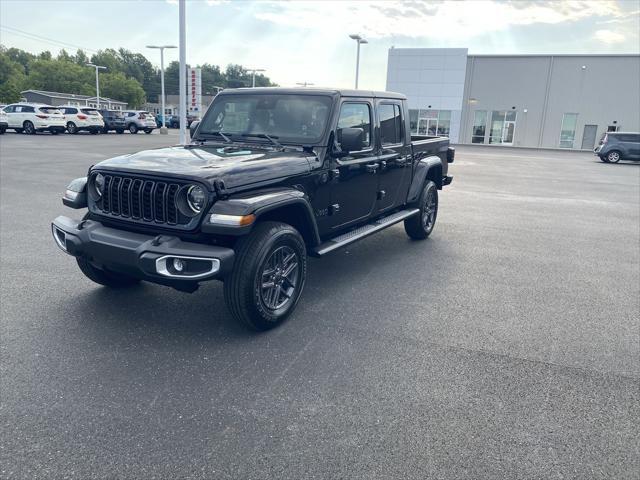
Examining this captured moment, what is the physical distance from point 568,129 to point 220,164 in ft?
150

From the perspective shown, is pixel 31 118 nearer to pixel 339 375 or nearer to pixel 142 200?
pixel 142 200

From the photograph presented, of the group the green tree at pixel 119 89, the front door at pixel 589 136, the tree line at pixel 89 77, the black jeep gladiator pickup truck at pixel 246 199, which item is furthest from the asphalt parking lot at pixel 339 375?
the green tree at pixel 119 89

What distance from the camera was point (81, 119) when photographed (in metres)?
32.3

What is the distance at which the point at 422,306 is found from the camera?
15.9 ft

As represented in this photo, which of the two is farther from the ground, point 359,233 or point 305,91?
point 305,91

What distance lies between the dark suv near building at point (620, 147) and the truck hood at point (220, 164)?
86.5 ft

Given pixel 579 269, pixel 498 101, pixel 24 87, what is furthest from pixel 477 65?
pixel 24 87

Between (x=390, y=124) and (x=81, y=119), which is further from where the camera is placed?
(x=81, y=119)

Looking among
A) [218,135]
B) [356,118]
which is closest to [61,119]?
[218,135]

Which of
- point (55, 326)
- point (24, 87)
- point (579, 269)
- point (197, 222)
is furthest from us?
point (24, 87)

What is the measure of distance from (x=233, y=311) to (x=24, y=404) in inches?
58.0

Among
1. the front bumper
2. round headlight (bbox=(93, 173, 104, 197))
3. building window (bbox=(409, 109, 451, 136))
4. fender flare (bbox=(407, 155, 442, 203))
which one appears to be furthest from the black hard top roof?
building window (bbox=(409, 109, 451, 136))

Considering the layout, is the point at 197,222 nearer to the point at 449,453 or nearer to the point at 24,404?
the point at 24,404

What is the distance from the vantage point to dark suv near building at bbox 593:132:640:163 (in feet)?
83.7
